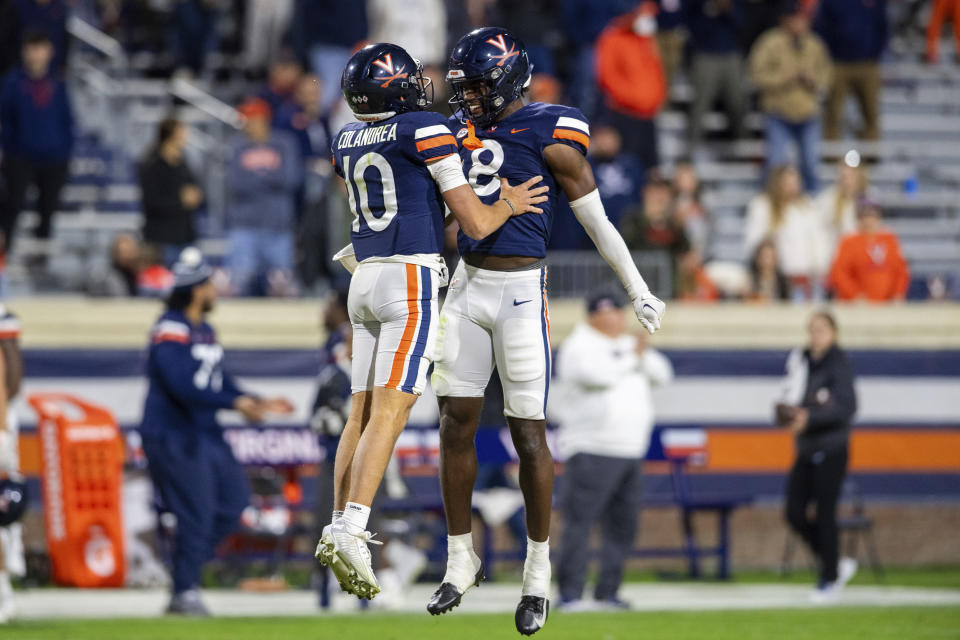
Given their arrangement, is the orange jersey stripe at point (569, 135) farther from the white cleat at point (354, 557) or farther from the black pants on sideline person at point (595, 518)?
the black pants on sideline person at point (595, 518)

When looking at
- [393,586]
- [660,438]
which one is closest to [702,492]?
[660,438]

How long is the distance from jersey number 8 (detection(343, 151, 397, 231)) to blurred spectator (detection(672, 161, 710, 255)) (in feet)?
26.7

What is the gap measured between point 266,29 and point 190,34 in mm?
903

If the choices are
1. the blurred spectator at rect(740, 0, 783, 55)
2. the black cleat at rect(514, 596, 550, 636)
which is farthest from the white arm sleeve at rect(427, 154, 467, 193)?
the blurred spectator at rect(740, 0, 783, 55)

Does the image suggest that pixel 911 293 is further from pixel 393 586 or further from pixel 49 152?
pixel 49 152

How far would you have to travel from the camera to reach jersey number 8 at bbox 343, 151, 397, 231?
6.61 m

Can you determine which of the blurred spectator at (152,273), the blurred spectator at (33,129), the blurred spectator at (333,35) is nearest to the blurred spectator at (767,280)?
the blurred spectator at (333,35)

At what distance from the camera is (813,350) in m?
12.9

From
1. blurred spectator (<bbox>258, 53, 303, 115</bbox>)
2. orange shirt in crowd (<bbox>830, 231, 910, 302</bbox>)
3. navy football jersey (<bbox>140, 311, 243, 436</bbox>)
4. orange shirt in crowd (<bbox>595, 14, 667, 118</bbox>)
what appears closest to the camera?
navy football jersey (<bbox>140, 311, 243, 436</bbox>)

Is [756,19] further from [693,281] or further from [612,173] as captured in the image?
[693,281]

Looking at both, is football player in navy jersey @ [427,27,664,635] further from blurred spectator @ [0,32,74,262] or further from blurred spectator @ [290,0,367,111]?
blurred spectator @ [290,0,367,111]

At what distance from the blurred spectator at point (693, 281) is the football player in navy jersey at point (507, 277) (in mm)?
7264

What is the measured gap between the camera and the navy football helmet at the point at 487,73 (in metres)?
6.75

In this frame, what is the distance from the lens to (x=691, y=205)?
48.7 feet
